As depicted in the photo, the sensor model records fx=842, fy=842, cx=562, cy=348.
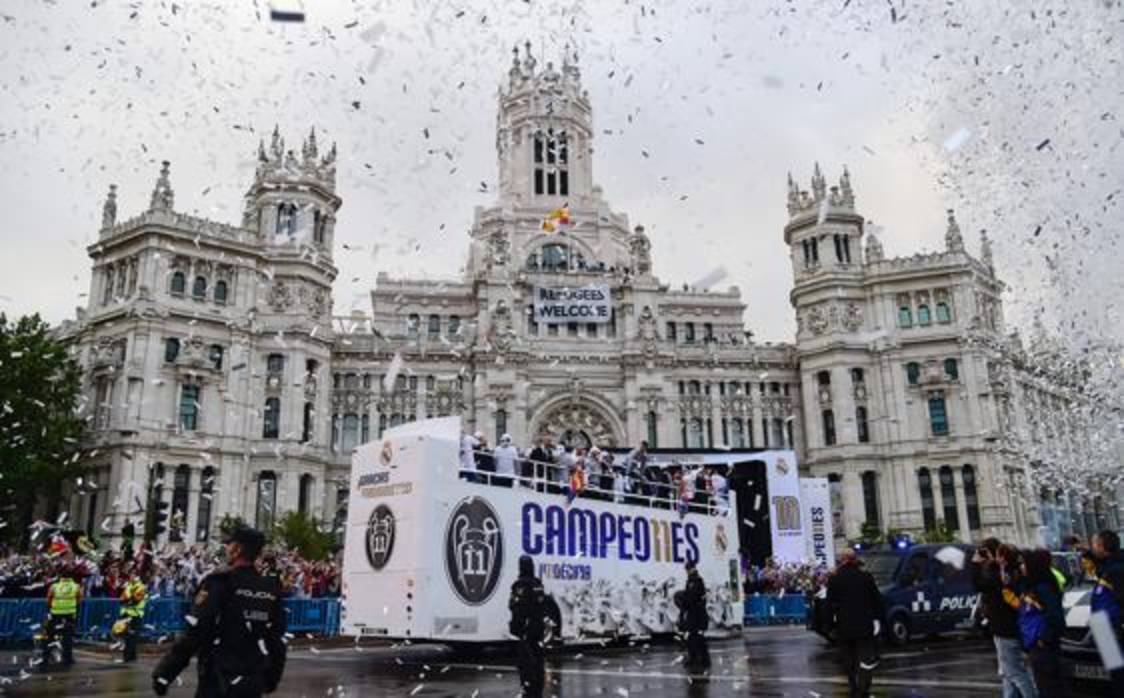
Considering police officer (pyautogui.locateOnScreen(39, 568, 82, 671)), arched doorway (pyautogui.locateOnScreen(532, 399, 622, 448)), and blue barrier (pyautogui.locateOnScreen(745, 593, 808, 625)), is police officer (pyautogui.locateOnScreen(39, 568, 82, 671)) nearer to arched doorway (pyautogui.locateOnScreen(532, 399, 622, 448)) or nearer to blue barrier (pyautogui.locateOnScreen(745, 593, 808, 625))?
blue barrier (pyautogui.locateOnScreen(745, 593, 808, 625))

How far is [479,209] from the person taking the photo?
248ft

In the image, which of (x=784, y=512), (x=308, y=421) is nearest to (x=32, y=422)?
(x=308, y=421)

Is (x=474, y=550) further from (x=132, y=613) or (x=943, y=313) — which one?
(x=943, y=313)

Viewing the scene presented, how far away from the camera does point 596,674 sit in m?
14.9

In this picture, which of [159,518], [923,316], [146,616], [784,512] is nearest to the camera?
[146,616]

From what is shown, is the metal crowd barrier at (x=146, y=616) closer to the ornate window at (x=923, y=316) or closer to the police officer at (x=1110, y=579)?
the police officer at (x=1110, y=579)

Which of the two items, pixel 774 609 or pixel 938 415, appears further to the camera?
pixel 938 415

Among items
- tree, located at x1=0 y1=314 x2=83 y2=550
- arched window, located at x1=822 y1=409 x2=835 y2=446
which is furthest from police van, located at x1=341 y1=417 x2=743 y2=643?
arched window, located at x1=822 y1=409 x2=835 y2=446

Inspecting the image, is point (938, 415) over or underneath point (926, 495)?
over

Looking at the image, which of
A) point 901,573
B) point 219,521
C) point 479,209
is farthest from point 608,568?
point 479,209

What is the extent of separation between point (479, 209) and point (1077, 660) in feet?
224

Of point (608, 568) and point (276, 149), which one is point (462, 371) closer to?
point (276, 149)

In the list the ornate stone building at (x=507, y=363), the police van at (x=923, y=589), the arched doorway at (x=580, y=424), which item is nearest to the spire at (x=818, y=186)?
the ornate stone building at (x=507, y=363)

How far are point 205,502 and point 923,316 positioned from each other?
5179 centimetres
